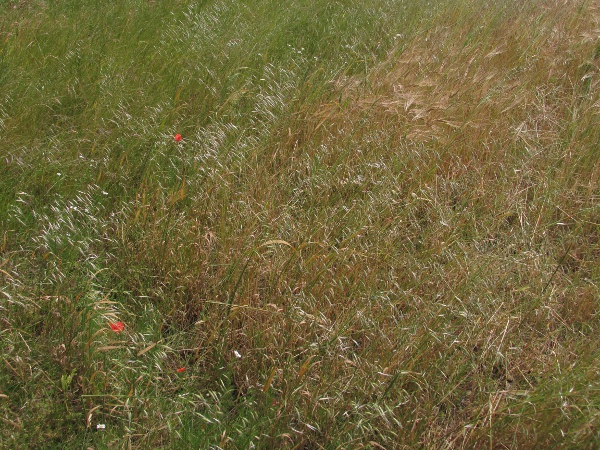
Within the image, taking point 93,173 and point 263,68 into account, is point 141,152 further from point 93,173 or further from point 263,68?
point 263,68

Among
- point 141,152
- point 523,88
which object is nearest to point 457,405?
point 141,152

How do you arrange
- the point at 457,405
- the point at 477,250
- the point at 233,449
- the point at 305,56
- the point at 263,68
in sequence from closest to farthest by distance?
Answer: the point at 233,449, the point at 457,405, the point at 477,250, the point at 263,68, the point at 305,56

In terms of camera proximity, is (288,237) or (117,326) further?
(288,237)

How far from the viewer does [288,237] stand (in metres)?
2.86

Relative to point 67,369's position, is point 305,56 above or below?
above

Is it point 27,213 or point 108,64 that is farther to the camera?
point 108,64

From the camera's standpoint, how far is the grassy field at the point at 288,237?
2.12m

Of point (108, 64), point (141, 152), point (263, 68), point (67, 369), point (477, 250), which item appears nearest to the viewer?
point (67, 369)

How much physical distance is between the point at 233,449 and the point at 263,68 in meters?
2.76

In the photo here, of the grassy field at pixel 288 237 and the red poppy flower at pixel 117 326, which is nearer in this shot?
the grassy field at pixel 288 237

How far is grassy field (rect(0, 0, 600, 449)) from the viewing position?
2123mm

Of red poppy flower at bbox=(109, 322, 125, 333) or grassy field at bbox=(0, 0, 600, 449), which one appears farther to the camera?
red poppy flower at bbox=(109, 322, 125, 333)

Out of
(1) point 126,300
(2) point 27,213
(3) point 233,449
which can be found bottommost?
(3) point 233,449

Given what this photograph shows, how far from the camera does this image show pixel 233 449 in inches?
79.0
